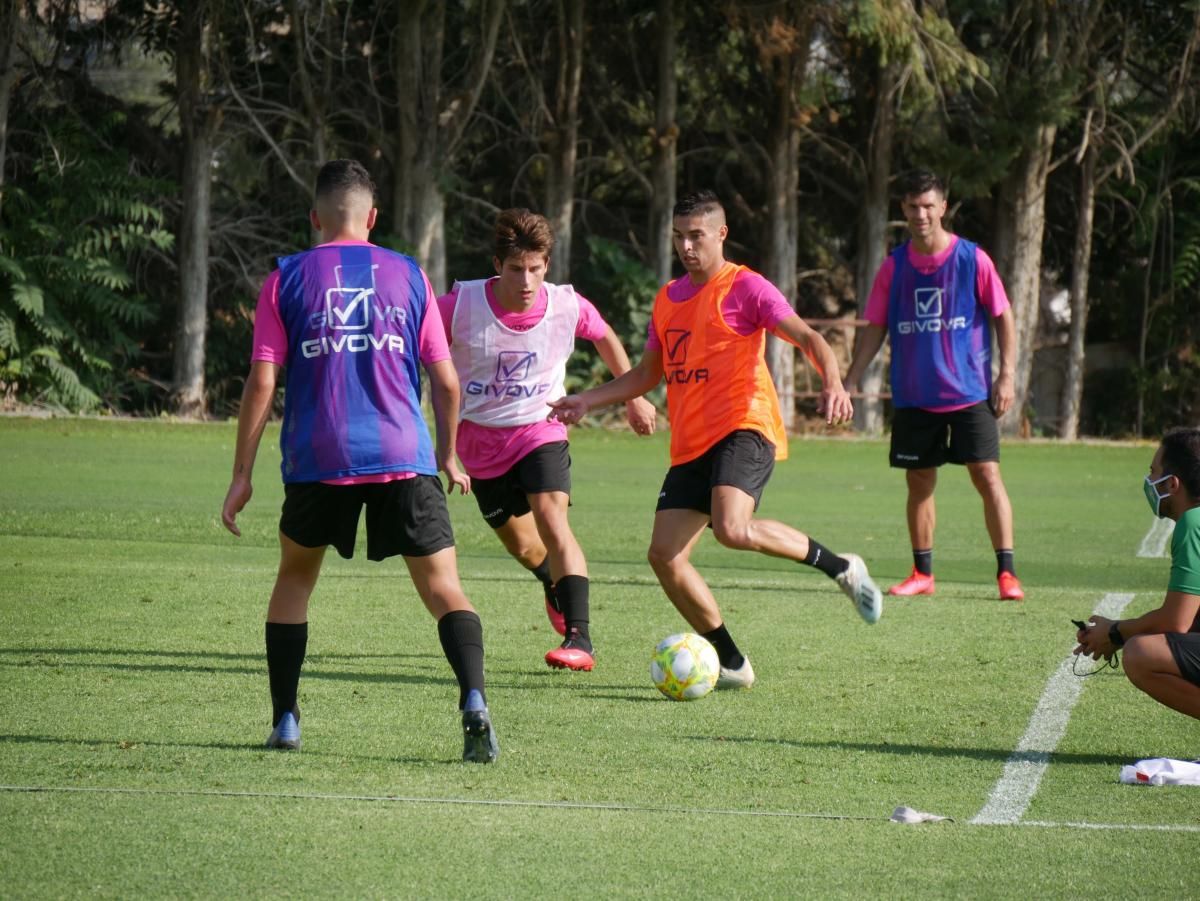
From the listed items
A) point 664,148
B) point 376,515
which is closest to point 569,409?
point 376,515

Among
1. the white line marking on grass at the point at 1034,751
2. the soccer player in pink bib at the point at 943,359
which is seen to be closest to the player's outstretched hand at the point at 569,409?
the white line marking on grass at the point at 1034,751

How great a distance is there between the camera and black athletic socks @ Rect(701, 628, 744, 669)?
276 inches

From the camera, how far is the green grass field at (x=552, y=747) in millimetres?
4273

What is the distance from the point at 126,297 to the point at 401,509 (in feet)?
67.8

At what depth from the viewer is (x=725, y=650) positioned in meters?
7.03

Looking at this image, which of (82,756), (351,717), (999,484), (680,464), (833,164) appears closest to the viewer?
(82,756)

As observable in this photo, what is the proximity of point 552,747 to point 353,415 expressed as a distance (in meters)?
1.34

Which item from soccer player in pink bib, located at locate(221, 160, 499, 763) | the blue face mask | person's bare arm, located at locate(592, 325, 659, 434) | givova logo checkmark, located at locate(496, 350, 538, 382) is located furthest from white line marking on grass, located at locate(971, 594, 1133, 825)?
givova logo checkmark, located at locate(496, 350, 538, 382)

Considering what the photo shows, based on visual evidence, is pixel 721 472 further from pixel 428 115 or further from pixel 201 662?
pixel 428 115

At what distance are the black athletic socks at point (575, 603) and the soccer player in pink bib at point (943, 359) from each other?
3.05 m

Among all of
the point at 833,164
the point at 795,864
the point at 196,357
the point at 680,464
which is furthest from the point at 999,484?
the point at 833,164

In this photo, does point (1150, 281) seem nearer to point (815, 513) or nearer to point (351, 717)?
point (815, 513)

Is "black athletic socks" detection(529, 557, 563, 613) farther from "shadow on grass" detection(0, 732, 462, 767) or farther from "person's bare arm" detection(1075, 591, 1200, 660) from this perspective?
"person's bare arm" detection(1075, 591, 1200, 660)

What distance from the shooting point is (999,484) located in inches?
405
